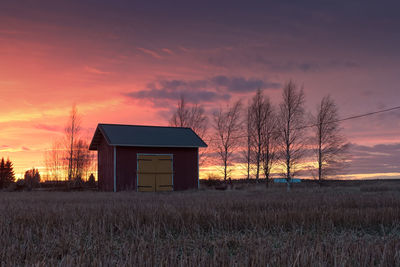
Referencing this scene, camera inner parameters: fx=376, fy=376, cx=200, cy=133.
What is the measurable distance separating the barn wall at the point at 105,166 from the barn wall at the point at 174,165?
76 cm

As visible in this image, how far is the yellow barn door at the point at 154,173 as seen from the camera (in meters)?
27.2

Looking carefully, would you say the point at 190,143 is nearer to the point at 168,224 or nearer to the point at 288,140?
the point at 288,140

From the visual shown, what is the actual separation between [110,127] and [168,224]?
22956 millimetres

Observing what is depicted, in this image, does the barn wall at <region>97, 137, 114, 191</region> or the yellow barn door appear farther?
the yellow barn door

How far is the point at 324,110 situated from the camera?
3566 cm

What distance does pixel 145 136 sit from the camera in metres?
28.4

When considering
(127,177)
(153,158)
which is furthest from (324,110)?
(127,177)

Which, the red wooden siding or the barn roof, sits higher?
the barn roof

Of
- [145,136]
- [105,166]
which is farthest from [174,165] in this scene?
[105,166]

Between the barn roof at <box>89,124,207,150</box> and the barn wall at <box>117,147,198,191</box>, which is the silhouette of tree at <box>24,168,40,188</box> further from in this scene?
the barn wall at <box>117,147,198,191</box>

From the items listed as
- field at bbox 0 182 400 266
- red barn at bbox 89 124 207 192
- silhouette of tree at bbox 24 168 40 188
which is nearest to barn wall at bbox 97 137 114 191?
red barn at bbox 89 124 207 192

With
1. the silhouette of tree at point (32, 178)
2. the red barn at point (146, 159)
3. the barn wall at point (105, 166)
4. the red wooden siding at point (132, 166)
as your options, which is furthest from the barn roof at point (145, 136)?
the silhouette of tree at point (32, 178)

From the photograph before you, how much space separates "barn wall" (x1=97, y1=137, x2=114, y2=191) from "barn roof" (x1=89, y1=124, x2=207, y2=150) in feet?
3.37

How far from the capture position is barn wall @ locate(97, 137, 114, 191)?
27.0 metres
